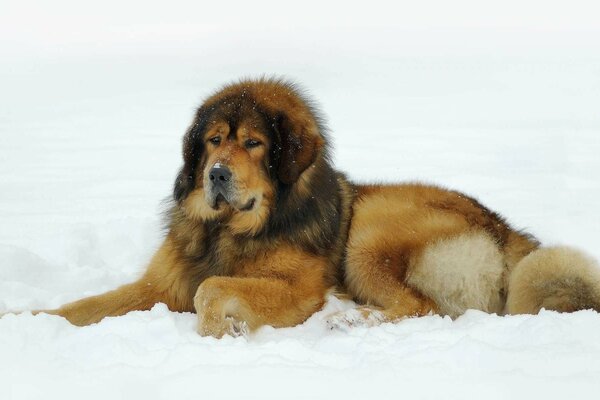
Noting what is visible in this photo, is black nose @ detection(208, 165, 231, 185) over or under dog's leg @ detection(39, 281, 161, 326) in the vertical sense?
over

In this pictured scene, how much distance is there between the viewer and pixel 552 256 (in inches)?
178

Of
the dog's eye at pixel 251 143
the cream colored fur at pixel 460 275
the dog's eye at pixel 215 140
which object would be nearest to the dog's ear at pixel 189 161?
the dog's eye at pixel 215 140

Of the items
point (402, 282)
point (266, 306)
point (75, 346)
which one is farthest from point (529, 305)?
point (75, 346)

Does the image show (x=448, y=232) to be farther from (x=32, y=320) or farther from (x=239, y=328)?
(x=32, y=320)

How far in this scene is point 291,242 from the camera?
5.04 metres

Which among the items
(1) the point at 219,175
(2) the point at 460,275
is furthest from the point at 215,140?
(2) the point at 460,275

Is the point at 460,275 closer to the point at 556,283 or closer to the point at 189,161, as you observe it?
the point at 556,283

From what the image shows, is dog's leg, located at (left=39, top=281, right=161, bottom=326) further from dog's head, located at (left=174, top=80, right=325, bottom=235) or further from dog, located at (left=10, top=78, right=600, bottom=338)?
dog's head, located at (left=174, top=80, right=325, bottom=235)

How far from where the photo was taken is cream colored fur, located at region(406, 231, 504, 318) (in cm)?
491

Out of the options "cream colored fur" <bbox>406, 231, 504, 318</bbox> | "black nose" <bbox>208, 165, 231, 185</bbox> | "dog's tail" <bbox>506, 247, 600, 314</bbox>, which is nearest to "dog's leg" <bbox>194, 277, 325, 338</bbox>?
"black nose" <bbox>208, 165, 231, 185</bbox>

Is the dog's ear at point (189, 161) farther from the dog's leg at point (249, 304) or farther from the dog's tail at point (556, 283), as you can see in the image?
the dog's tail at point (556, 283)

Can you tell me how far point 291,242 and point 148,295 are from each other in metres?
1.06

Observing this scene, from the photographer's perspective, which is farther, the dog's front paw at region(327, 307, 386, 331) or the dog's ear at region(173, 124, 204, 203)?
the dog's ear at region(173, 124, 204, 203)

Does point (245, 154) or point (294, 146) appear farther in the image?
point (294, 146)
